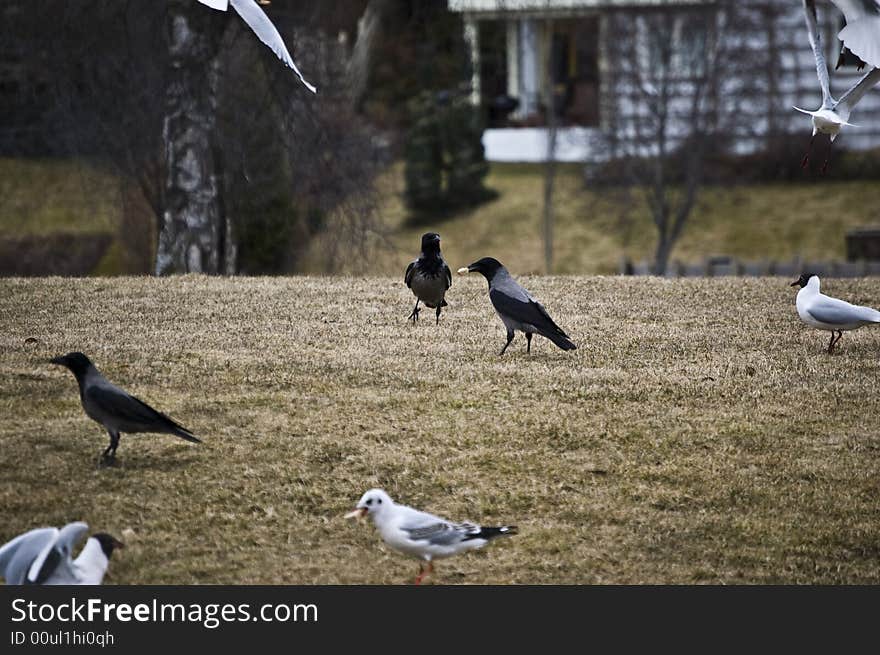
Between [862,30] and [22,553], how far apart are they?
6.69 m

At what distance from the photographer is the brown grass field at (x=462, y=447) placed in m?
7.51

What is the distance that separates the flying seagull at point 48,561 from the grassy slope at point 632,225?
2319 centimetres

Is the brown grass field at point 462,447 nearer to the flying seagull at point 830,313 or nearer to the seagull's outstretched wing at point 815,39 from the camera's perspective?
the flying seagull at point 830,313

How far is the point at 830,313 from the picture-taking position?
991 centimetres

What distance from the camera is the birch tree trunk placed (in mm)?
17547

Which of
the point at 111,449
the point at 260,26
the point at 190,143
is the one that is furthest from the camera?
the point at 190,143

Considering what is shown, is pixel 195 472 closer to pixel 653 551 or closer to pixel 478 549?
pixel 478 549

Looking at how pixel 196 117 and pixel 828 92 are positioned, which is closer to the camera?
pixel 828 92

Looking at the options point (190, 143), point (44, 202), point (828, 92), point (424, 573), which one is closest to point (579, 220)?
point (44, 202)

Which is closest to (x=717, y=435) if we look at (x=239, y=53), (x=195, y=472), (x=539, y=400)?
(x=539, y=400)

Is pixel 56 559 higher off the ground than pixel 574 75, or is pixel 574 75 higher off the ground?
pixel 56 559

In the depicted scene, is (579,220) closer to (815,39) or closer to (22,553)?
(815,39)

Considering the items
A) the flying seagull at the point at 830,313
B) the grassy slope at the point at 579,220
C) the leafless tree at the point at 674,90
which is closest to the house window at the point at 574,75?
the grassy slope at the point at 579,220

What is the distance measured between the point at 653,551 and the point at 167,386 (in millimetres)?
3414
